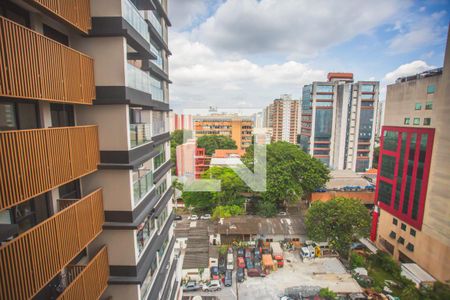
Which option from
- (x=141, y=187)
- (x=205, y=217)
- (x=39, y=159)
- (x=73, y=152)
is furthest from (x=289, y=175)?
(x=39, y=159)

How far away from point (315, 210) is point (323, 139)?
2361 cm

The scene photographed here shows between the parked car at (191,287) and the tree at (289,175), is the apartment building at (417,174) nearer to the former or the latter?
the tree at (289,175)

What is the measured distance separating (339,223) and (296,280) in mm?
5258

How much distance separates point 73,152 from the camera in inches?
153

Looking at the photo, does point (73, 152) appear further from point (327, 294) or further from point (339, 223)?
point (339, 223)

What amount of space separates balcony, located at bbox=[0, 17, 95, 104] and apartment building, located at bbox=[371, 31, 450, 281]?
18.6 meters

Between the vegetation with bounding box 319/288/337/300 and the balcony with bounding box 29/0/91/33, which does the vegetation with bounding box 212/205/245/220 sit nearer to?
the vegetation with bounding box 319/288/337/300

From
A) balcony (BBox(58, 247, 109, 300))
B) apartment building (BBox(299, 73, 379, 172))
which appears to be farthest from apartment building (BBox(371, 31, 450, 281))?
apartment building (BBox(299, 73, 379, 172))

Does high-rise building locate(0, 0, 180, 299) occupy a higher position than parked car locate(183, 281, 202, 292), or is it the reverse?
high-rise building locate(0, 0, 180, 299)

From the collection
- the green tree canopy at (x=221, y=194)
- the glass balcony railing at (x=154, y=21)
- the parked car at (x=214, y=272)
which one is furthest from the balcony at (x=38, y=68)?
the green tree canopy at (x=221, y=194)

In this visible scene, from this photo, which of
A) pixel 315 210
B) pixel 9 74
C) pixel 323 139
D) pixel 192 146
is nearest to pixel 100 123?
pixel 9 74

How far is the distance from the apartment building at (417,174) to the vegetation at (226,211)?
12.2 meters

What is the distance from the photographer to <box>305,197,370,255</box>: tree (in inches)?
669

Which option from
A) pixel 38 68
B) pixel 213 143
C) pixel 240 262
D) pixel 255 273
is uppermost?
pixel 38 68
